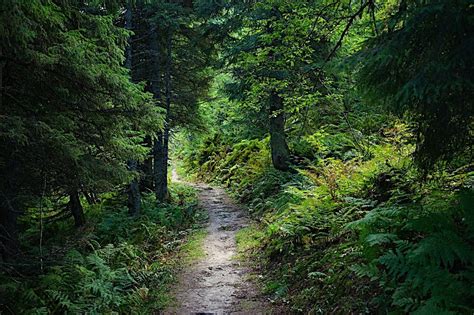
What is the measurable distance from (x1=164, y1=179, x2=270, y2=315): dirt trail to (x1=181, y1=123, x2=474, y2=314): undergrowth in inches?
17.6

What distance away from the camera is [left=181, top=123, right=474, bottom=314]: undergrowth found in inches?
152

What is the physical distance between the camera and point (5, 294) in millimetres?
5367

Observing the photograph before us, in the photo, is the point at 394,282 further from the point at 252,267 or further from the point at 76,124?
the point at 76,124

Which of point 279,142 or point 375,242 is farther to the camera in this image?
point 279,142

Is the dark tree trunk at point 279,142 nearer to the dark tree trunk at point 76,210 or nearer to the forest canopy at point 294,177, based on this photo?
the forest canopy at point 294,177

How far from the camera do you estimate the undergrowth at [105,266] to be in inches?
230

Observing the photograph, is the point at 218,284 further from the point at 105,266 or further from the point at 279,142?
the point at 279,142

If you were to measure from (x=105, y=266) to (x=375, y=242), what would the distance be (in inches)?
209

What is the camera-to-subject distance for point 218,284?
8.02m

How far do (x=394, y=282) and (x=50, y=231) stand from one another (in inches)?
402

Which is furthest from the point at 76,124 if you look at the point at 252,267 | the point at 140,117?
the point at 252,267

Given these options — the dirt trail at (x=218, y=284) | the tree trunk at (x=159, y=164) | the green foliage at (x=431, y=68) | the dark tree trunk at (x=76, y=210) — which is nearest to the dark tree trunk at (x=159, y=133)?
the tree trunk at (x=159, y=164)

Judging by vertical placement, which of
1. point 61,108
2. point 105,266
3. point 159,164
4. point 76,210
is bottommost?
point 105,266

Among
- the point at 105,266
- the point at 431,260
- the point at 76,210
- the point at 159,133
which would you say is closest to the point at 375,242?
the point at 431,260
